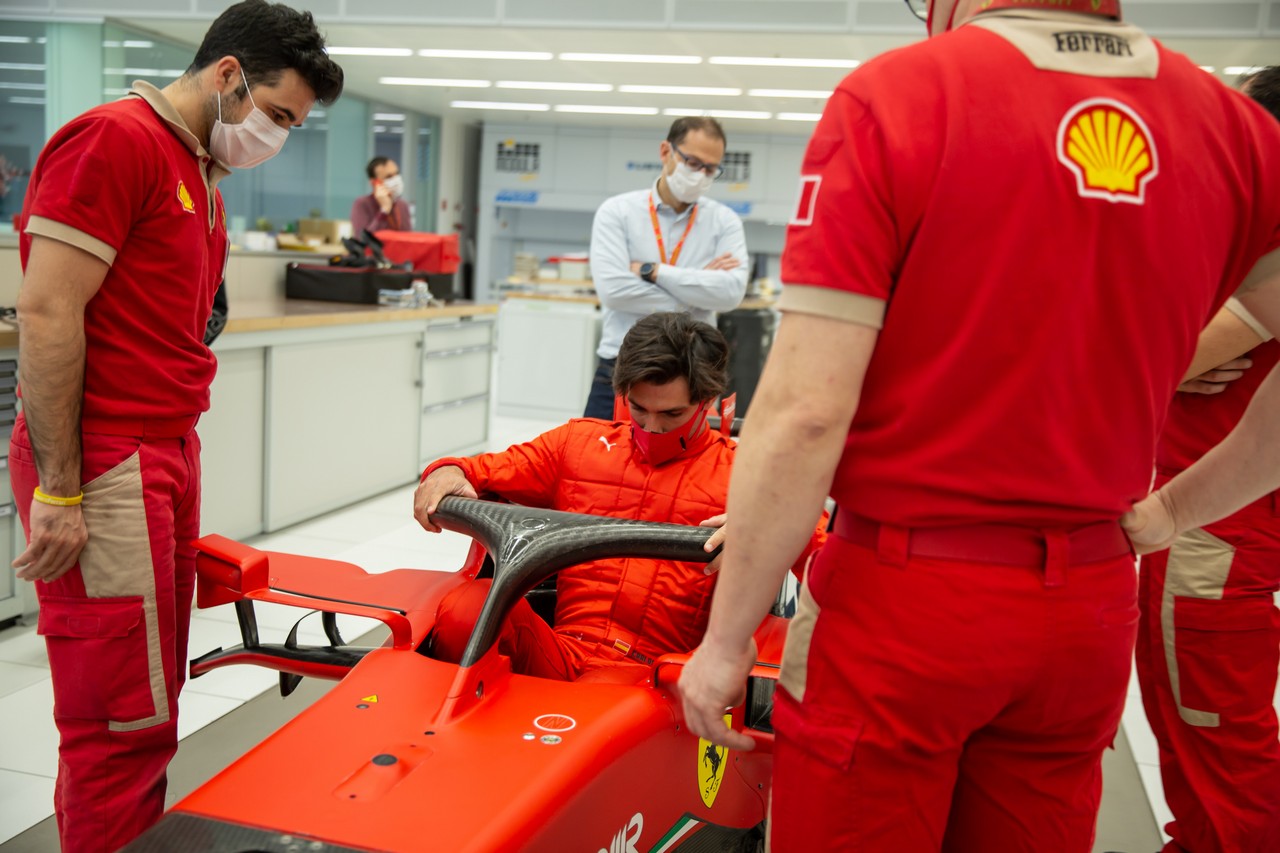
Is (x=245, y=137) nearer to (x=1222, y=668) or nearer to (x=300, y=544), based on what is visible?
(x=1222, y=668)

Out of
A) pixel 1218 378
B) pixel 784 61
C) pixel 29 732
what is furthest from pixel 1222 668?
pixel 784 61

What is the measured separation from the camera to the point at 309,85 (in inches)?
76.6

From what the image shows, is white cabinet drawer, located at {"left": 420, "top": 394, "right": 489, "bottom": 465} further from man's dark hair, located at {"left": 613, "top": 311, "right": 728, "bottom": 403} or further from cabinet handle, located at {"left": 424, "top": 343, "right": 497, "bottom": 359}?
man's dark hair, located at {"left": 613, "top": 311, "right": 728, "bottom": 403}

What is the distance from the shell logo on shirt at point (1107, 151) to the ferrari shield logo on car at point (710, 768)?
0.98 meters

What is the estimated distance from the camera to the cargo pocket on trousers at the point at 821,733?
3.26 feet

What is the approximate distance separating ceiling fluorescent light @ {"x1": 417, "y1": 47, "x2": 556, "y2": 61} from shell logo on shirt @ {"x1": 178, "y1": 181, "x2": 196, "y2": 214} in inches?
337

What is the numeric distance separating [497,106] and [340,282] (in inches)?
352

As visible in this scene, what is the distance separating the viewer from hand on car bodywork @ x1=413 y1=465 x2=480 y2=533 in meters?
1.88

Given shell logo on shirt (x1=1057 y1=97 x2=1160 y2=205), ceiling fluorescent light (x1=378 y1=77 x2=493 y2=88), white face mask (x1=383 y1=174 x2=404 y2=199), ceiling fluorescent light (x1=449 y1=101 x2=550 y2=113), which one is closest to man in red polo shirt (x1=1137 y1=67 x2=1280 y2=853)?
shell logo on shirt (x1=1057 y1=97 x2=1160 y2=205)

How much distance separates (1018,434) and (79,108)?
10.1 meters

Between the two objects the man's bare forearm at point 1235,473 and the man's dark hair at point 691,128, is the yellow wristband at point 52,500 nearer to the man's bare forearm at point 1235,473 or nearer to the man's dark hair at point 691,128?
the man's bare forearm at point 1235,473

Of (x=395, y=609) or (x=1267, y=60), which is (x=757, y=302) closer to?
(x=1267, y=60)

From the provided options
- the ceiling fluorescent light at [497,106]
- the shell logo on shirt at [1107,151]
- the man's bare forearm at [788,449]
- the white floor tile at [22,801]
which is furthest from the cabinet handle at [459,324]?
the ceiling fluorescent light at [497,106]

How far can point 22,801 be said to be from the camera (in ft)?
7.40
